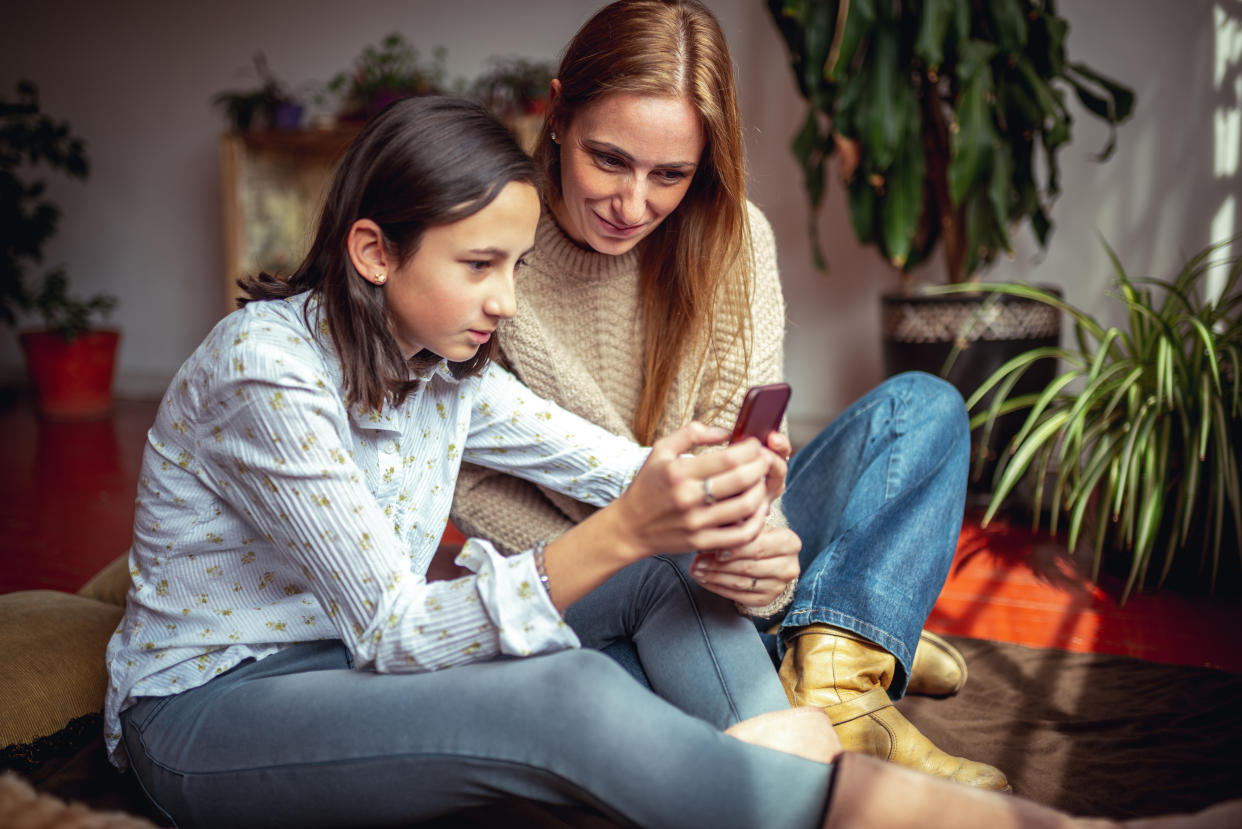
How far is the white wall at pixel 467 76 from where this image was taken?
2912mm

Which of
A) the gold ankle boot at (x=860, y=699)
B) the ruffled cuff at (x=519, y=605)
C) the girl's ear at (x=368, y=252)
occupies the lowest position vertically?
the gold ankle boot at (x=860, y=699)

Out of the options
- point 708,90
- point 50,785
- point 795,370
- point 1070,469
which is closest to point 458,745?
point 50,785

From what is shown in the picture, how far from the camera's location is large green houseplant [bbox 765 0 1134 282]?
7.85 feet

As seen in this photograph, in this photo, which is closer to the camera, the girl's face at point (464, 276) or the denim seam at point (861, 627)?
the girl's face at point (464, 276)

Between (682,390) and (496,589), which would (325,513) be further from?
(682,390)

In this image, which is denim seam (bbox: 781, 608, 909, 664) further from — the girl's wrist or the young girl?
the girl's wrist

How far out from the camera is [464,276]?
102 cm

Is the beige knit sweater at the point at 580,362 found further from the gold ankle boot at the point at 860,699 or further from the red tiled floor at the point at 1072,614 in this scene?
the red tiled floor at the point at 1072,614

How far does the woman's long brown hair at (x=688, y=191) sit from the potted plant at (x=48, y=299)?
3315 mm

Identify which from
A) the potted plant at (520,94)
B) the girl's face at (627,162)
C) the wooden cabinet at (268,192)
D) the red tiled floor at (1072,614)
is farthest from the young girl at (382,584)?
the wooden cabinet at (268,192)

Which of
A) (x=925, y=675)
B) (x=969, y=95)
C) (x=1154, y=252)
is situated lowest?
(x=925, y=675)

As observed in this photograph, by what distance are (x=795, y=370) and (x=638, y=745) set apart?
9.28ft

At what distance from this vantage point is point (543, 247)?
147 centimetres

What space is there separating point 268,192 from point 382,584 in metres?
3.53
